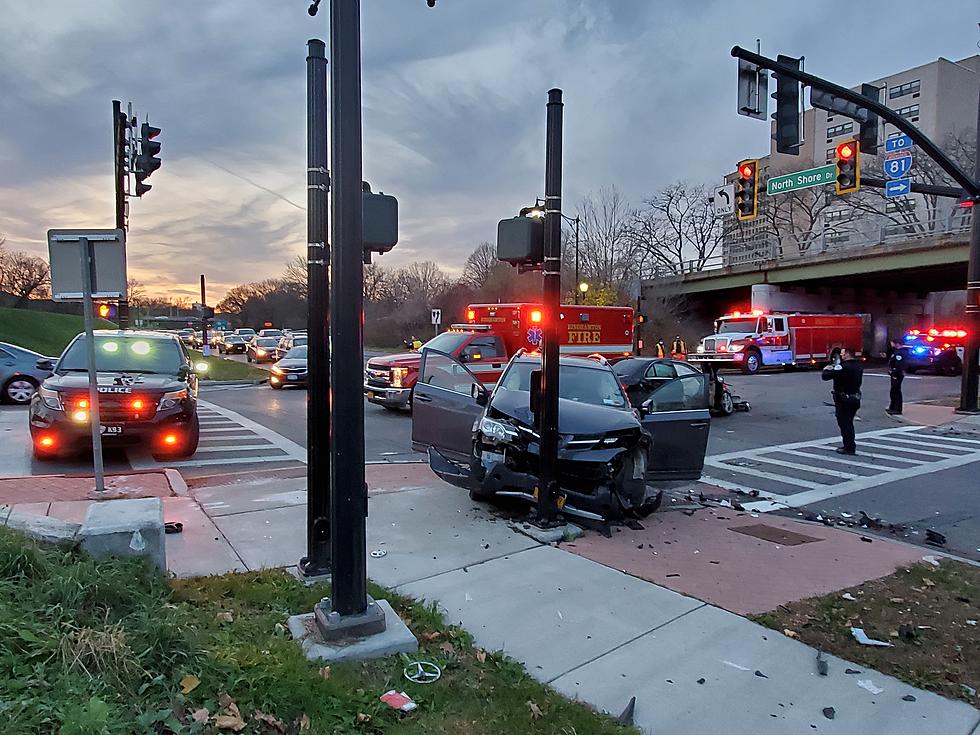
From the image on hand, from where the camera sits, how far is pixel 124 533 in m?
4.13

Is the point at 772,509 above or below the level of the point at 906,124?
below

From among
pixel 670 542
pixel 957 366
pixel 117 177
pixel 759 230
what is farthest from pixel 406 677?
pixel 759 230

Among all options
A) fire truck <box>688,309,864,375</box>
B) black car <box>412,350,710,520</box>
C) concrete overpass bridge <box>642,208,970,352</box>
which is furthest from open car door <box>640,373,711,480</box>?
concrete overpass bridge <box>642,208,970,352</box>

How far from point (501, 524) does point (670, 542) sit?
5.36ft

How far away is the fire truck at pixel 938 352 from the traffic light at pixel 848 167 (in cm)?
2021

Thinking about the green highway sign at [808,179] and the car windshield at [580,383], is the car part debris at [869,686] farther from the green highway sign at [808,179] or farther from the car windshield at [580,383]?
the green highway sign at [808,179]

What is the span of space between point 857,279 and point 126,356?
139 ft

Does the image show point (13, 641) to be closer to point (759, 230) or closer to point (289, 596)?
point (289, 596)

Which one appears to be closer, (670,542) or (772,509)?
(670,542)

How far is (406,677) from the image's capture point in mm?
3564

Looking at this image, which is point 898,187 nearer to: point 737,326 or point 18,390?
point 737,326

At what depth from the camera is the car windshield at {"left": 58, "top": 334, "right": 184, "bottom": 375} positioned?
32.2 ft

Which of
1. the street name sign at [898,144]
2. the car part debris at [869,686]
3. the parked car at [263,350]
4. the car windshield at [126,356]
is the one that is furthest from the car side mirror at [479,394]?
the parked car at [263,350]

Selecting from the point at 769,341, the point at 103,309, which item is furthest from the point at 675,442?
the point at 769,341
